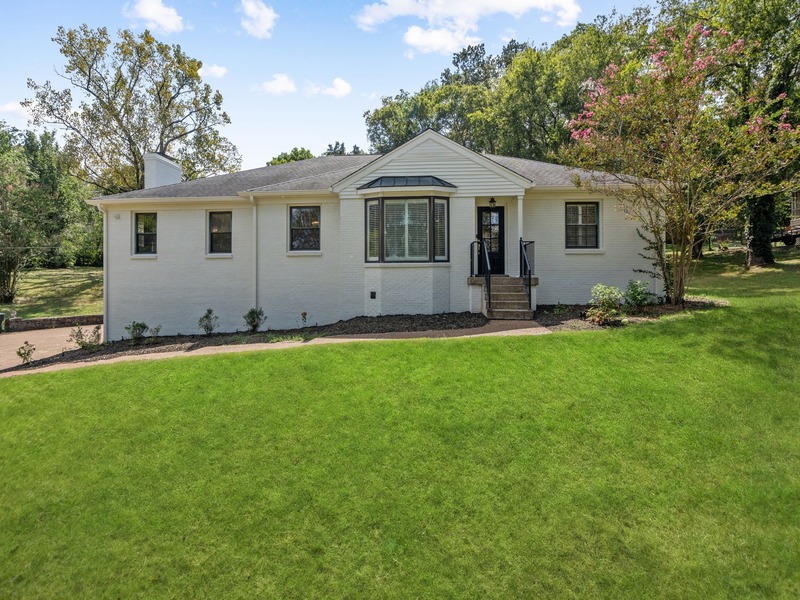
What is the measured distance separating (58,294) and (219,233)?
1611 cm

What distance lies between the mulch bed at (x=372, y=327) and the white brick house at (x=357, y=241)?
0.80 metres

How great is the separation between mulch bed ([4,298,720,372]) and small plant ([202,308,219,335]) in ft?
2.21

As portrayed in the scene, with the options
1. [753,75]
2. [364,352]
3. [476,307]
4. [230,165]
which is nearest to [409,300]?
[476,307]

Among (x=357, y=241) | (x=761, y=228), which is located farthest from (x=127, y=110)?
(x=761, y=228)

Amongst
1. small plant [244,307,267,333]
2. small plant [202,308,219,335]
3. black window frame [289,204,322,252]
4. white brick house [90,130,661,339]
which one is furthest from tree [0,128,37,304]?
→ black window frame [289,204,322,252]

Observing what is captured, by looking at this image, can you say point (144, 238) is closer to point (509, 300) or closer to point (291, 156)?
point (509, 300)

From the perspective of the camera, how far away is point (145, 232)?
14.3 m

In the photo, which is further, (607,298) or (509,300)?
(509,300)

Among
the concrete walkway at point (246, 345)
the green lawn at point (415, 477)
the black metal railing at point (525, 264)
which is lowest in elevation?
the green lawn at point (415, 477)

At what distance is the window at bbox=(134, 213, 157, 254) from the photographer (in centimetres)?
1427

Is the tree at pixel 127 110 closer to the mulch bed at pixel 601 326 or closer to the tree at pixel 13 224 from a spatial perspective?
the tree at pixel 13 224

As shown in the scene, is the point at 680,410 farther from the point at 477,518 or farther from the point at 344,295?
the point at 344,295

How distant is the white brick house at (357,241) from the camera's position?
493 inches

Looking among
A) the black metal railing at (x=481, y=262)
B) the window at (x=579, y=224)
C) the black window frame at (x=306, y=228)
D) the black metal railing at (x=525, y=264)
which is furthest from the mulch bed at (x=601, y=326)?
the black window frame at (x=306, y=228)
